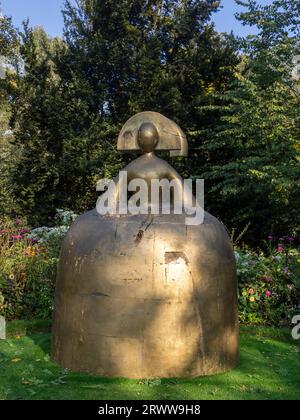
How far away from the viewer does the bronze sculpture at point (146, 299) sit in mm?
4367

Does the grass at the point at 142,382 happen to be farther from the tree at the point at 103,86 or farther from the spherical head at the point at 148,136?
the tree at the point at 103,86

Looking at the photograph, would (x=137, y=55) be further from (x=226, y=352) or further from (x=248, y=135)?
(x=226, y=352)

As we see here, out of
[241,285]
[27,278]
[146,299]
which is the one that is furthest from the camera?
[27,278]

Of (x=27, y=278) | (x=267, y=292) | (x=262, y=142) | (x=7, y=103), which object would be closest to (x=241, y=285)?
(x=267, y=292)

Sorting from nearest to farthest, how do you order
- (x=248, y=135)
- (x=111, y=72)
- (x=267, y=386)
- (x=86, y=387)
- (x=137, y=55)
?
(x=86, y=387) → (x=267, y=386) → (x=248, y=135) → (x=137, y=55) → (x=111, y=72)

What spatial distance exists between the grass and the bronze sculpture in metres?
0.12

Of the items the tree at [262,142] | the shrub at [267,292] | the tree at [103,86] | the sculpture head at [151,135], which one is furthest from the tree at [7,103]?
the sculpture head at [151,135]

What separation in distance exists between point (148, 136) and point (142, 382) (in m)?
2.46

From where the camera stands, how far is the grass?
4.21 meters

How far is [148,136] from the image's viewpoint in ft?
16.6

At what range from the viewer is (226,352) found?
4.77 metres

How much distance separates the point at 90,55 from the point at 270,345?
39.1 ft

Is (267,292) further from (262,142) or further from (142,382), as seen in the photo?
(262,142)

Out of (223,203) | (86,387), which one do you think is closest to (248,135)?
(223,203)
